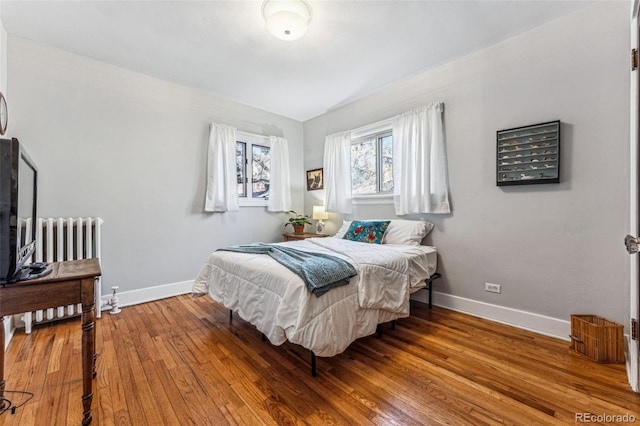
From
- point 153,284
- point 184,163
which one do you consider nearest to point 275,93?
point 184,163

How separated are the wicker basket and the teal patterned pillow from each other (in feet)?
5.73

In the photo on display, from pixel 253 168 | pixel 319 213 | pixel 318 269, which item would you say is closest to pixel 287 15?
pixel 318 269

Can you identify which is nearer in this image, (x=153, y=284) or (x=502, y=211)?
(x=502, y=211)

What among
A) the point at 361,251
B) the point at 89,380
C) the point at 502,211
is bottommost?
the point at 89,380

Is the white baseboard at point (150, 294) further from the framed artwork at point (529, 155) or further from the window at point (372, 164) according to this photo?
the framed artwork at point (529, 155)

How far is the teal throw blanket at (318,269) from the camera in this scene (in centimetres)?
169

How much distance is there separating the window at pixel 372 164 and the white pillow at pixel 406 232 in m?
0.62

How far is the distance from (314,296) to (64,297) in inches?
50.3

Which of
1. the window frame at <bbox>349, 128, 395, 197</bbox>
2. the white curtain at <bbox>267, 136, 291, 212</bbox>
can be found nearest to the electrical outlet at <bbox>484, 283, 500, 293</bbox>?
the window frame at <bbox>349, 128, 395, 197</bbox>

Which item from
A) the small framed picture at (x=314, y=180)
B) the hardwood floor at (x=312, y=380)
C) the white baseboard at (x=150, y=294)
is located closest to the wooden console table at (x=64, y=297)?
the hardwood floor at (x=312, y=380)

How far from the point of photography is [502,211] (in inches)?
101

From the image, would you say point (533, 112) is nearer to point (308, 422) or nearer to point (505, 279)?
point (505, 279)

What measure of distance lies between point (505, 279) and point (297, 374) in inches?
83.0

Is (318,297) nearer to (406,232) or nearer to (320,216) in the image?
(406,232)
